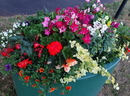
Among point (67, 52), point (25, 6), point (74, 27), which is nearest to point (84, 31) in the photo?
point (74, 27)

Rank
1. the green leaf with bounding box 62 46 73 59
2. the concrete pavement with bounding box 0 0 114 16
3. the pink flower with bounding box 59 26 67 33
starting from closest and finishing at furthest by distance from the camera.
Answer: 1. the green leaf with bounding box 62 46 73 59
2. the pink flower with bounding box 59 26 67 33
3. the concrete pavement with bounding box 0 0 114 16

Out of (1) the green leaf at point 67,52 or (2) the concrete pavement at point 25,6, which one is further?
(2) the concrete pavement at point 25,6

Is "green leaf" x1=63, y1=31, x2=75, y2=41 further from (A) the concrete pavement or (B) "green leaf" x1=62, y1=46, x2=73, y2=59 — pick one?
(A) the concrete pavement

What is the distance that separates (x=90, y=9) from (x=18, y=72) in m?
1.24

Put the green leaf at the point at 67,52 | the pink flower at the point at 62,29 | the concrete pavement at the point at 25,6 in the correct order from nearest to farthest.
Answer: the green leaf at the point at 67,52
the pink flower at the point at 62,29
the concrete pavement at the point at 25,6

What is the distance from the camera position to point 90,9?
6.02 feet

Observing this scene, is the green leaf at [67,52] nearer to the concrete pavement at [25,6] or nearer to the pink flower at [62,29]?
the pink flower at [62,29]

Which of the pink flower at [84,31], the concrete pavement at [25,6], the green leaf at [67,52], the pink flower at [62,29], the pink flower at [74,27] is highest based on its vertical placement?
the concrete pavement at [25,6]

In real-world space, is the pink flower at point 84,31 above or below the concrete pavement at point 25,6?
below

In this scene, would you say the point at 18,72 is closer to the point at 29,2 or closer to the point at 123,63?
the point at 123,63

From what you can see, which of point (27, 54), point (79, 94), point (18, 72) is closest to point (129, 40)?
point (79, 94)

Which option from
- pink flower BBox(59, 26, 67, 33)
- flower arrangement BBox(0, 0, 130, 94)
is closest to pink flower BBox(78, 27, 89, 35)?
flower arrangement BBox(0, 0, 130, 94)

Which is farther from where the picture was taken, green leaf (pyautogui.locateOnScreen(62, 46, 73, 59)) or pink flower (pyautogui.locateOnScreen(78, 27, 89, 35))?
pink flower (pyautogui.locateOnScreen(78, 27, 89, 35))

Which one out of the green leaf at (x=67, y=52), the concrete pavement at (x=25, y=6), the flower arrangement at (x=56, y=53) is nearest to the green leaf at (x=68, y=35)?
the flower arrangement at (x=56, y=53)
